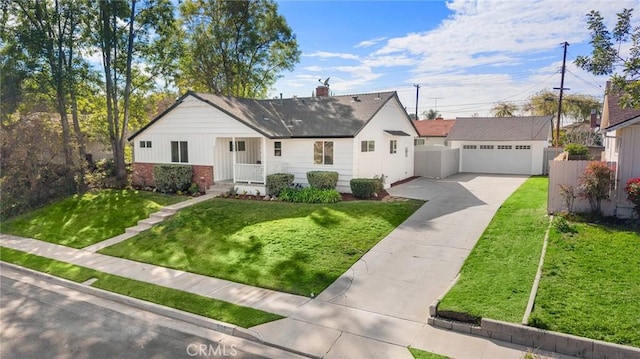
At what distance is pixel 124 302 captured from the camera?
8.84 metres

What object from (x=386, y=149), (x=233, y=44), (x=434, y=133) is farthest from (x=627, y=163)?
(x=434, y=133)

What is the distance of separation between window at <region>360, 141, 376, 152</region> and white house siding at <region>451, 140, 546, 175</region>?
11348 mm

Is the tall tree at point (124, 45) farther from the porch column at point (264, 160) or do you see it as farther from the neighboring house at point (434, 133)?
the neighboring house at point (434, 133)

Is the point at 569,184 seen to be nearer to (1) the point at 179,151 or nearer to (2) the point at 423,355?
(2) the point at 423,355

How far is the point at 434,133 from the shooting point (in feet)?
122

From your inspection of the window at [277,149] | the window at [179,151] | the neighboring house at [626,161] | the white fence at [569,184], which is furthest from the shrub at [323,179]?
the neighboring house at [626,161]

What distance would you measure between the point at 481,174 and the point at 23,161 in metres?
25.9

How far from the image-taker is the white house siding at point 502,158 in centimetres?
2562

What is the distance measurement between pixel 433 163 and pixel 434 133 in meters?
13.9

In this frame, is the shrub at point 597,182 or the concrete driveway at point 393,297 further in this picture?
the shrub at point 597,182

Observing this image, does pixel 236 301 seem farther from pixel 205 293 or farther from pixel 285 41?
pixel 285 41

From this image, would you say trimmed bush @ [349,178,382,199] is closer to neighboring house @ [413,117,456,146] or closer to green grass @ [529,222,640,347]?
green grass @ [529,222,640,347]

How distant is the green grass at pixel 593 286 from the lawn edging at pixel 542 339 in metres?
0.18

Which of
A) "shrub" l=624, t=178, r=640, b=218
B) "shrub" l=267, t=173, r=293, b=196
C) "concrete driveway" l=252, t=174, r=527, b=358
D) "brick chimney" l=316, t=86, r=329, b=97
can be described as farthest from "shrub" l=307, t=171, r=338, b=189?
"shrub" l=624, t=178, r=640, b=218
